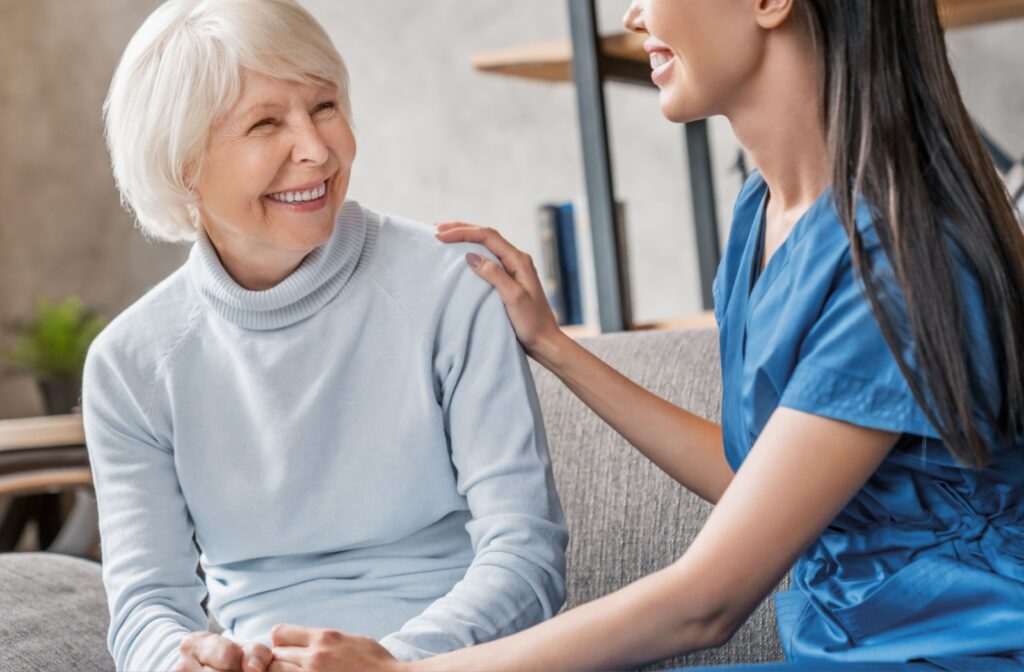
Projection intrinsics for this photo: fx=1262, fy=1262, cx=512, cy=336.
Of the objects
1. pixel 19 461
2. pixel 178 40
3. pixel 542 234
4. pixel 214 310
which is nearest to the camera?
pixel 178 40

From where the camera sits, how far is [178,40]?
130 cm

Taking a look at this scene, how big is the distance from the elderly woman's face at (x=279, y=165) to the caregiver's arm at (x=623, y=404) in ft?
0.48

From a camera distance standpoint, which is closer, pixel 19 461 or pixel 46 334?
pixel 19 461

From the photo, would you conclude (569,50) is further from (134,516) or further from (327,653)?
(327,653)

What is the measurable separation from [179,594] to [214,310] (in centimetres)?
31

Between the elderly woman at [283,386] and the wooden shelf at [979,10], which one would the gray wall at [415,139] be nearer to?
the wooden shelf at [979,10]

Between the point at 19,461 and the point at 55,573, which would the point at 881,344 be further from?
the point at 19,461

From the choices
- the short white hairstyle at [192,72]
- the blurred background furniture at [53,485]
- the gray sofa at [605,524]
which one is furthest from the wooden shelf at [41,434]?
the short white hairstyle at [192,72]

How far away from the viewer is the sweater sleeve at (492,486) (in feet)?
3.91

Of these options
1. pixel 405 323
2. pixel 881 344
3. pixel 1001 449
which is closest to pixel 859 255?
pixel 881 344

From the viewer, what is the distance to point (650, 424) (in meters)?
1.38

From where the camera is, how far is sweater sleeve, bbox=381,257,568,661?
→ 1191 mm

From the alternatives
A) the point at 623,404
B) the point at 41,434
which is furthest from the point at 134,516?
the point at 41,434

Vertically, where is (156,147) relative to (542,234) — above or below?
above
